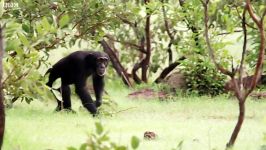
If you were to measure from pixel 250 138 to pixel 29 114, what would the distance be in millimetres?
3090

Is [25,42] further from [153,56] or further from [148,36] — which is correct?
[153,56]

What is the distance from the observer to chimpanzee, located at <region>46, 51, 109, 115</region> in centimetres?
924

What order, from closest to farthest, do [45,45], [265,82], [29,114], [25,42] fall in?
[25,42]
[45,45]
[29,114]
[265,82]

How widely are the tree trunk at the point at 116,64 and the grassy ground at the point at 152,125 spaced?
9.12ft

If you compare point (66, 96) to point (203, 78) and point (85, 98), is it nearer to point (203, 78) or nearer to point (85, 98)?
point (85, 98)

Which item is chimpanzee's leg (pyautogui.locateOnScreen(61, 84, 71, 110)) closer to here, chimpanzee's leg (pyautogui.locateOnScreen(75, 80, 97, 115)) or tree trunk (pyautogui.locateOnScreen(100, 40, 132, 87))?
chimpanzee's leg (pyautogui.locateOnScreen(75, 80, 97, 115))

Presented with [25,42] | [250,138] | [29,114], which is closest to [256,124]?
[250,138]

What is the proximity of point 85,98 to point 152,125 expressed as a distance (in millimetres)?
1777

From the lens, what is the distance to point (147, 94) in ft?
38.2

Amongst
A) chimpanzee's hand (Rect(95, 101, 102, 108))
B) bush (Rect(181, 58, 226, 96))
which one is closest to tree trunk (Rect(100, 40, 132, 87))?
bush (Rect(181, 58, 226, 96))

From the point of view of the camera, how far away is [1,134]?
3.68 meters

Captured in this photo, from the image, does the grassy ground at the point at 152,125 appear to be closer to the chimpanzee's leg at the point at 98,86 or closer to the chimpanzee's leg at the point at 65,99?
the chimpanzee's leg at the point at 65,99

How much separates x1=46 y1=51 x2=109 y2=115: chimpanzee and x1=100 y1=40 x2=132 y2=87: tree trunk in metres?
3.85

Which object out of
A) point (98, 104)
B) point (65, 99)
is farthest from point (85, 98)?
point (65, 99)
